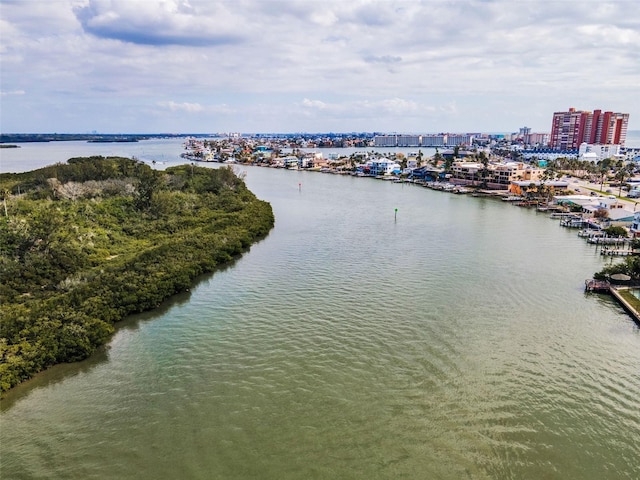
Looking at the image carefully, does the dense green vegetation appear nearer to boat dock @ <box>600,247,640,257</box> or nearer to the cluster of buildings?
boat dock @ <box>600,247,640,257</box>

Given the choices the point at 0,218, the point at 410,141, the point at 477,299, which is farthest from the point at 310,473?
the point at 410,141

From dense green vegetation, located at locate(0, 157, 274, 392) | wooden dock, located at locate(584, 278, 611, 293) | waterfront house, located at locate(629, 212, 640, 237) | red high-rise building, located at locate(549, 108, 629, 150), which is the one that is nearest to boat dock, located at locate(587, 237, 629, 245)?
waterfront house, located at locate(629, 212, 640, 237)

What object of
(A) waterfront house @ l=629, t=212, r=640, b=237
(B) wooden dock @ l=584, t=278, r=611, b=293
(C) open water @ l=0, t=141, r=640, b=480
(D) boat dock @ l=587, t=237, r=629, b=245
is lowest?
(C) open water @ l=0, t=141, r=640, b=480

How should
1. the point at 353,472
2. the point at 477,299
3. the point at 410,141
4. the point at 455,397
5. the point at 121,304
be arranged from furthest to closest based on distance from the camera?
1. the point at 410,141
2. the point at 477,299
3. the point at 121,304
4. the point at 455,397
5. the point at 353,472

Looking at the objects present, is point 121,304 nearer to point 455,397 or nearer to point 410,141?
point 455,397

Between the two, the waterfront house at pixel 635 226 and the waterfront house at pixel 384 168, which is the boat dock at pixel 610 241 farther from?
the waterfront house at pixel 384 168

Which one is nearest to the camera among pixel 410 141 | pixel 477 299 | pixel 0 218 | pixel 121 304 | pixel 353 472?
pixel 353 472

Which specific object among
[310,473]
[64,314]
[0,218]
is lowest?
[310,473]
